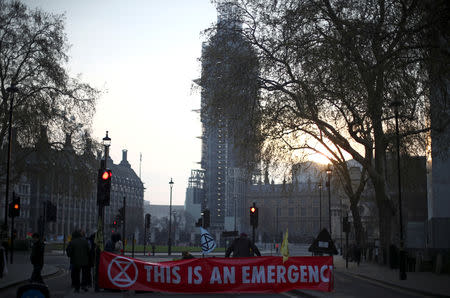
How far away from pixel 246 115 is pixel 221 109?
4.90 feet

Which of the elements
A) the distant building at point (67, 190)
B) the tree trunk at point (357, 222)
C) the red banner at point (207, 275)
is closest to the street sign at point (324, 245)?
the red banner at point (207, 275)

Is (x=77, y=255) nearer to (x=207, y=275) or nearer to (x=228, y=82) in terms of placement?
(x=207, y=275)

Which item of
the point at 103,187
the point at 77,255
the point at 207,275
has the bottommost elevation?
the point at 207,275

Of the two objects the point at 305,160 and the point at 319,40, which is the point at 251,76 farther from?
the point at 305,160

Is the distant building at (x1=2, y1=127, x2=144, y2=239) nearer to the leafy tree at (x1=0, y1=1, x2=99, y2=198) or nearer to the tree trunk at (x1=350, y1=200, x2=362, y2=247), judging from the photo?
the leafy tree at (x1=0, y1=1, x2=99, y2=198)

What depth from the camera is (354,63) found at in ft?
76.8

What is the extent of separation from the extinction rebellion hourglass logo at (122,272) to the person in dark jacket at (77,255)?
174 cm

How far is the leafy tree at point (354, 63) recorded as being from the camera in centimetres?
1891

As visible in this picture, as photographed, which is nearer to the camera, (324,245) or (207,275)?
(207,275)

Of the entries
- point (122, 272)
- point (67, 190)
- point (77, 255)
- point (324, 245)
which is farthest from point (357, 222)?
point (122, 272)

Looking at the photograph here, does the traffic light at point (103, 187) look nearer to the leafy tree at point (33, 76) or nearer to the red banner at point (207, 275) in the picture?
the red banner at point (207, 275)

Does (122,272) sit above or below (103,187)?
below

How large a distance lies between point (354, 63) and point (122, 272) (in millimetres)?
12692

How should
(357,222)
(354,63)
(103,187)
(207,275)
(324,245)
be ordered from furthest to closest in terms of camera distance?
(357,222)
(354,63)
(103,187)
(324,245)
(207,275)
